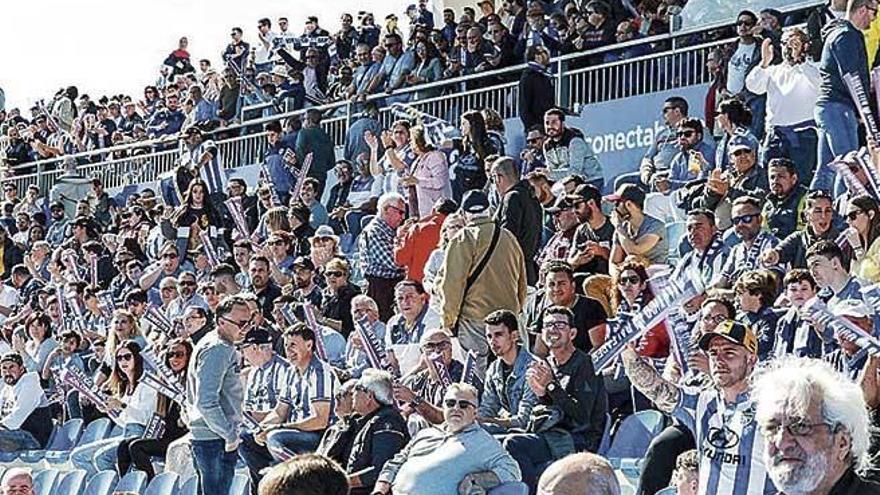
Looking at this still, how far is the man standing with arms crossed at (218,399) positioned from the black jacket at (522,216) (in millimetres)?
1947

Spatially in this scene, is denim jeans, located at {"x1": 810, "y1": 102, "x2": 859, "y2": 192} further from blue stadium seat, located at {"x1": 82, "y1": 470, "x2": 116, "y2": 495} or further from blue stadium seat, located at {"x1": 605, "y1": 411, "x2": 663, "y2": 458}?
blue stadium seat, located at {"x1": 82, "y1": 470, "x2": 116, "y2": 495}

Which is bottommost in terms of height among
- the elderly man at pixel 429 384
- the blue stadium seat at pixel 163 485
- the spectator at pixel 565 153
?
the blue stadium seat at pixel 163 485

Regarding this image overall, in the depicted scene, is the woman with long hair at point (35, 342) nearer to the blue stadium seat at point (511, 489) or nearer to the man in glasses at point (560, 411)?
the man in glasses at point (560, 411)

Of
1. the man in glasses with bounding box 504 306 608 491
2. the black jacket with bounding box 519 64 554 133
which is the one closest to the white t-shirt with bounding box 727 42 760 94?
the black jacket with bounding box 519 64 554 133

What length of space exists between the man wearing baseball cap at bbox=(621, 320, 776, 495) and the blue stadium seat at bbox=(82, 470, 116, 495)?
497 centimetres

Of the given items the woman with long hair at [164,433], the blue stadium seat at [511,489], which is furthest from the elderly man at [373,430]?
the woman with long hair at [164,433]

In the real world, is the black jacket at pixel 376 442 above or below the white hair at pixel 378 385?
below

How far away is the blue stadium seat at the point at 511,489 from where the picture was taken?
7742 millimetres

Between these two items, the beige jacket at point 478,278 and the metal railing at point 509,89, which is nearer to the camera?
the beige jacket at point 478,278

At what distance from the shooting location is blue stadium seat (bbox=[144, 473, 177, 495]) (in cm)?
1067

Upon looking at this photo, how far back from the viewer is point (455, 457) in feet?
26.2

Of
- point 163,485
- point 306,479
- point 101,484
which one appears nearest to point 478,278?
point 163,485

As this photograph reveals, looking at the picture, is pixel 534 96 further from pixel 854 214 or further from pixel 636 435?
pixel 636 435

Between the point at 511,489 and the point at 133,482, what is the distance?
4.18 metres
